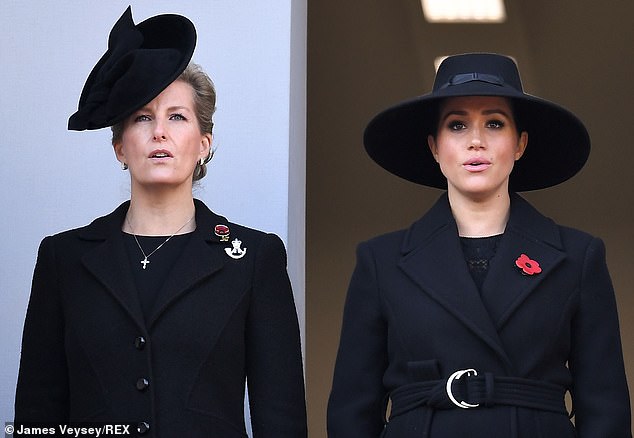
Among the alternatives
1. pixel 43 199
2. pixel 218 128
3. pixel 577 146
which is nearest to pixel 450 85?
pixel 577 146

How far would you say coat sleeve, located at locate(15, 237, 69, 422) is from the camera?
12.6 ft

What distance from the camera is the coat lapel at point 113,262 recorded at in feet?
12.3

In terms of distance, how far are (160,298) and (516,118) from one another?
3.48 ft

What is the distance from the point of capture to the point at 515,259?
3.69 meters

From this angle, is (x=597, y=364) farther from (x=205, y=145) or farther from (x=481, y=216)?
(x=205, y=145)

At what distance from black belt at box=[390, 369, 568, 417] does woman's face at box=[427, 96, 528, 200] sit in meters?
0.51

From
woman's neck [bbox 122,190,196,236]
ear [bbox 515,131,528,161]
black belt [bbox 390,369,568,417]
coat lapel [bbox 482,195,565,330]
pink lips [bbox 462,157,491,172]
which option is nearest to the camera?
black belt [bbox 390,369,568,417]

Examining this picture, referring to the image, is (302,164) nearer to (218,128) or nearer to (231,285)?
(218,128)

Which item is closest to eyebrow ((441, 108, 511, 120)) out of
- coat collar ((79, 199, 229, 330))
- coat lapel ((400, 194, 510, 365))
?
coat lapel ((400, 194, 510, 365))

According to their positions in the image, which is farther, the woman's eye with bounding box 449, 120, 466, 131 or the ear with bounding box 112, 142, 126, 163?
the ear with bounding box 112, 142, 126, 163

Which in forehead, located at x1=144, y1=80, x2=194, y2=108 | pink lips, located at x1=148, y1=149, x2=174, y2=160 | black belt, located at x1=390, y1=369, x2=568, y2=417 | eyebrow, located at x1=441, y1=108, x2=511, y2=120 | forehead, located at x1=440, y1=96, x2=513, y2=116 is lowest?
black belt, located at x1=390, y1=369, x2=568, y2=417

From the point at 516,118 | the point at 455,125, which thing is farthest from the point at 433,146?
the point at 516,118

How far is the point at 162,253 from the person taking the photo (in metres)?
3.88

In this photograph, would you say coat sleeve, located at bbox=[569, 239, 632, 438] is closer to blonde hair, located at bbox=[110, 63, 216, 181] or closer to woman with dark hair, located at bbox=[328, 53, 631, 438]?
woman with dark hair, located at bbox=[328, 53, 631, 438]
